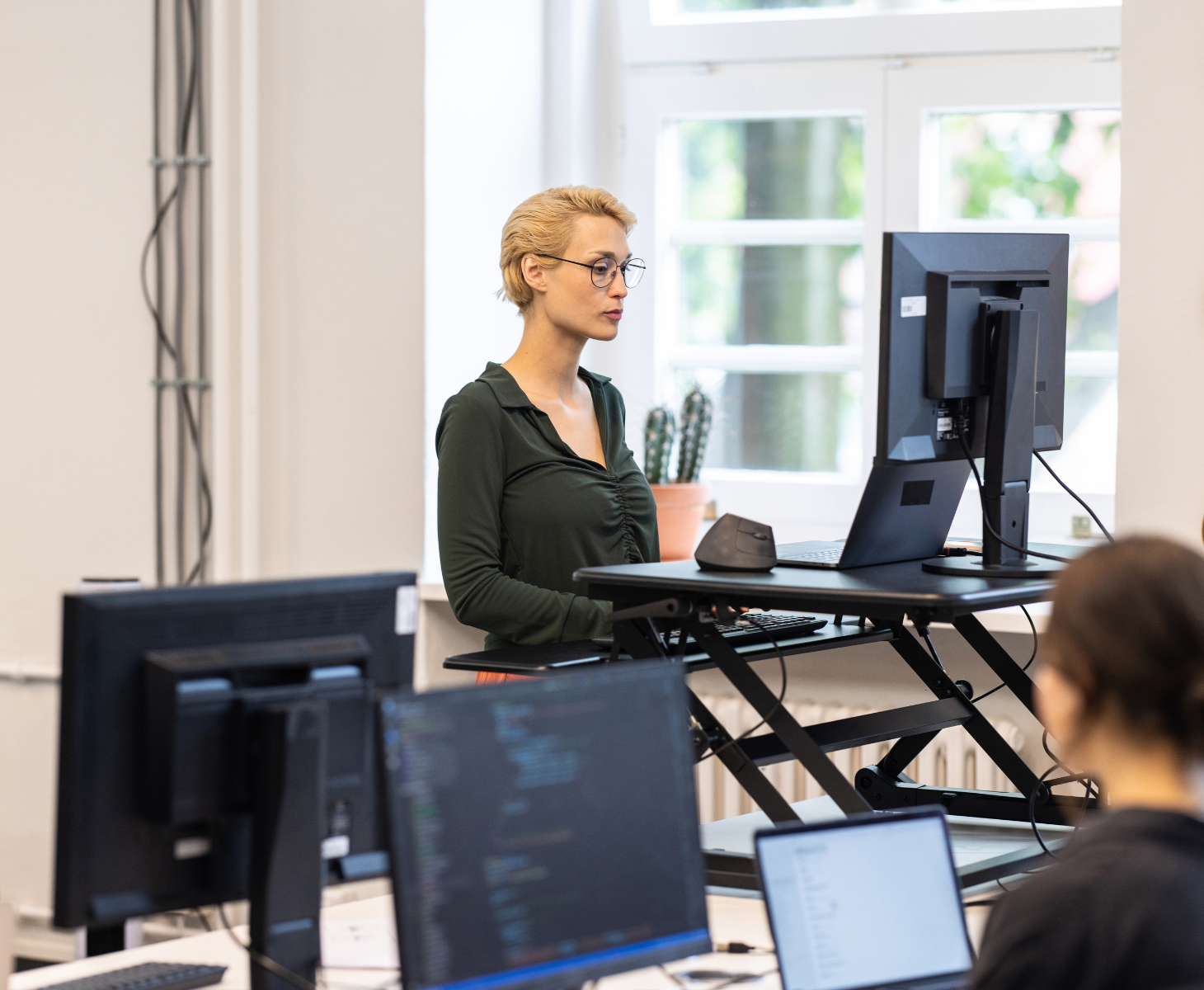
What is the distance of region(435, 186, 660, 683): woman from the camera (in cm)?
224

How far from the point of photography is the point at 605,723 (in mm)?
1209

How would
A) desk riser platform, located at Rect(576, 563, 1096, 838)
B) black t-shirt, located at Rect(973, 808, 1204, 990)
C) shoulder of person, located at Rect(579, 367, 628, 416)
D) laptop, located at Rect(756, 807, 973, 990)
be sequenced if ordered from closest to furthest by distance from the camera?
black t-shirt, located at Rect(973, 808, 1204, 990), laptop, located at Rect(756, 807, 973, 990), desk riser platform, located at Rect(576, 563, 1096, 838), shoulder of person, located at Rect(579, 367, 628, 416)

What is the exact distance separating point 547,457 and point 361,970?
3.24 ft

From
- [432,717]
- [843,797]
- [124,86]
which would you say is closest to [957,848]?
[843,797]

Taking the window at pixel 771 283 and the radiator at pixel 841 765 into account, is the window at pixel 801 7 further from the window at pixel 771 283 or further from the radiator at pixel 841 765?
the radiator at pixel 841 765

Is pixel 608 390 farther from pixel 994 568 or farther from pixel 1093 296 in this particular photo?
pixel 1093 296

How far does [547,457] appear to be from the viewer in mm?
2336

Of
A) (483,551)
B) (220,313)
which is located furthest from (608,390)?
(220,313)

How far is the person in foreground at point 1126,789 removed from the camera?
38.0 inches

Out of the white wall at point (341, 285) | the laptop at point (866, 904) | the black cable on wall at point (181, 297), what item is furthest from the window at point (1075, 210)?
the laptop at point (866, 904)

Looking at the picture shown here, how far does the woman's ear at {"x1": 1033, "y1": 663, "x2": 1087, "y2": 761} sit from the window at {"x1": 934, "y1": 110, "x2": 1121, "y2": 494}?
7.15 ft

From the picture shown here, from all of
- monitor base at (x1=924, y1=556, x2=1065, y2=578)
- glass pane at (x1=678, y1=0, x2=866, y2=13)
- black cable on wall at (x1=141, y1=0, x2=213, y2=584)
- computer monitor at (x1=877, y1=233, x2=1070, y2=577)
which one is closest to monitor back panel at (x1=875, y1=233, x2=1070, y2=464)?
computer monitor at (x1=877, y1=233, x2=1070, y2=577)

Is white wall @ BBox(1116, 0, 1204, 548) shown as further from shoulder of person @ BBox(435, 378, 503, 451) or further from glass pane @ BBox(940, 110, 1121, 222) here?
shoulder of person @ BBox(435, 378, 503, 451)

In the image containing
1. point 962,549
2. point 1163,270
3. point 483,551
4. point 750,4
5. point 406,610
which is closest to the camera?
point 406,610
